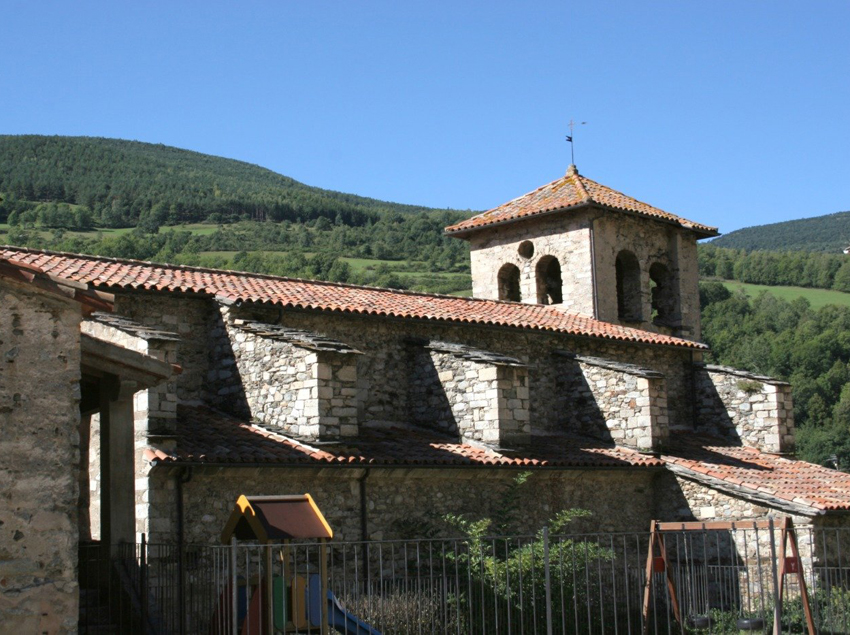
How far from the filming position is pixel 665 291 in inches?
1029

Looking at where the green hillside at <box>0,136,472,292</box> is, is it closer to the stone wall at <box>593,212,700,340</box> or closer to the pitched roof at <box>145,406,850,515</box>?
the stone wall at <box>593,212,700,340</box>

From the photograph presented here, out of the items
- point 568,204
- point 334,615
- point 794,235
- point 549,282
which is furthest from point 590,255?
point 794,235

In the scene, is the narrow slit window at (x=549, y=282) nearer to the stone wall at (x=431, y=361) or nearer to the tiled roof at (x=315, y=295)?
the tiled roof at (x=315, y=295)

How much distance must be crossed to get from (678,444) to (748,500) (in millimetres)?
3107

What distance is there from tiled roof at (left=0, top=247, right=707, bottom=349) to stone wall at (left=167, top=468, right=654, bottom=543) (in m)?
3.10

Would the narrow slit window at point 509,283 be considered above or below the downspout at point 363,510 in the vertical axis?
above

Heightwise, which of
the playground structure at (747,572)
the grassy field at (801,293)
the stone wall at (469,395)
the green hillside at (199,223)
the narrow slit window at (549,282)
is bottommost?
the playground structure at (747,572)

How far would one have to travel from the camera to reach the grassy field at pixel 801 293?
68.4 meters

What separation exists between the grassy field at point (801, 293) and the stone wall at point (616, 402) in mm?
49646

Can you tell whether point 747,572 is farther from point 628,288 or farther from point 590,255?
point 628,288

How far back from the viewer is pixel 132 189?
67812 mm

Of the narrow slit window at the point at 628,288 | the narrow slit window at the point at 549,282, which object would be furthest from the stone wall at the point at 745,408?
the narrow slit window at the point at 549,282

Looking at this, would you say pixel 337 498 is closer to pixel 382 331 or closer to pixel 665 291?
pixel 382 331

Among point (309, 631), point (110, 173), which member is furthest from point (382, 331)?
point (110, 173)
